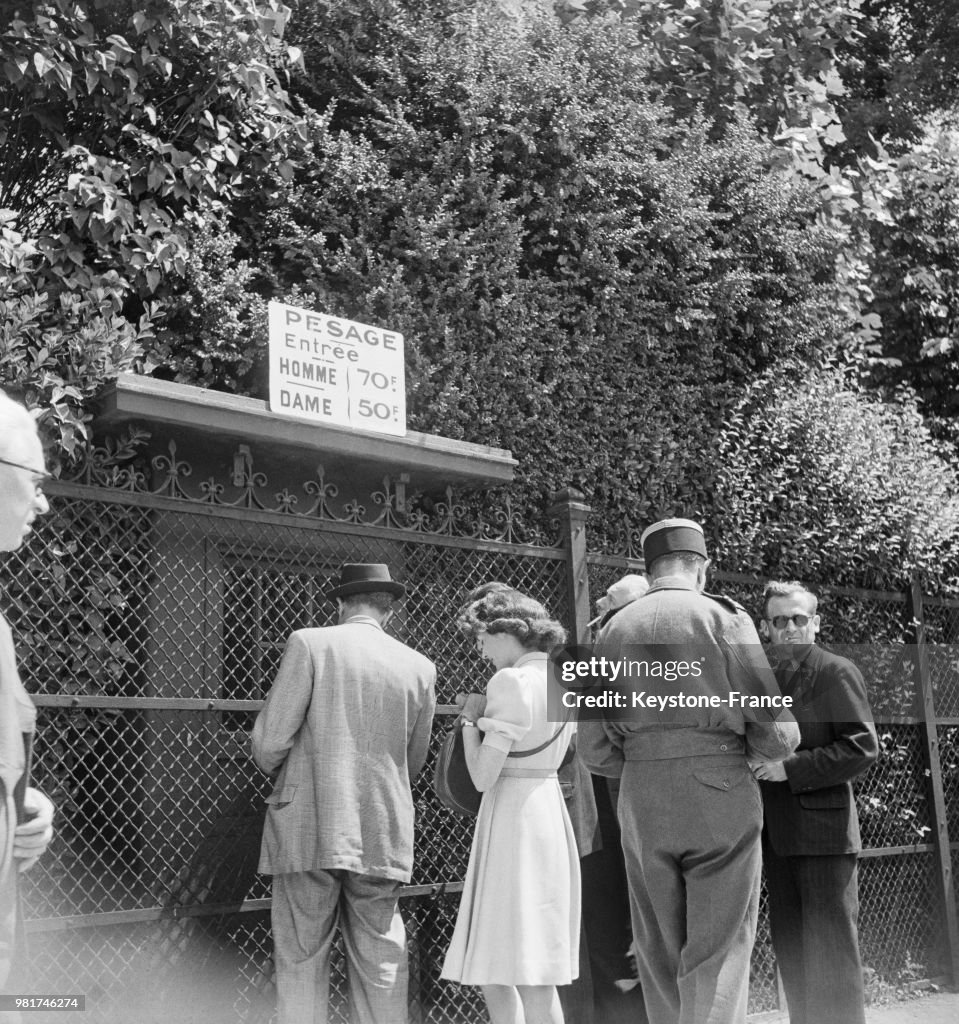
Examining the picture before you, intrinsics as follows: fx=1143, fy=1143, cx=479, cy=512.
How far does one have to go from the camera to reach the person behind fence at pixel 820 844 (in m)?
4.68

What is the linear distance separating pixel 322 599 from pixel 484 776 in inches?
61.8

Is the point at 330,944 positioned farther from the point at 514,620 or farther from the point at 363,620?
the point at 514,620

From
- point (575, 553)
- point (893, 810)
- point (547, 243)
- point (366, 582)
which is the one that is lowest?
point (893, 810)

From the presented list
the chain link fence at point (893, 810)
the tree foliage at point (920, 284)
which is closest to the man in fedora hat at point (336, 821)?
the chain link fence at point (893, 810)

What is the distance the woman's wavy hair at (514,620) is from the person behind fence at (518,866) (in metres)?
0.04

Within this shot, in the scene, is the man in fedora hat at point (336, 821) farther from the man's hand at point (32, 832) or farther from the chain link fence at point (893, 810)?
the chain link fence at point (893, 810)

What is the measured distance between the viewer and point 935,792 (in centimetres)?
739

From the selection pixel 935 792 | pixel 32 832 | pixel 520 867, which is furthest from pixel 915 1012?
pixel 32 832

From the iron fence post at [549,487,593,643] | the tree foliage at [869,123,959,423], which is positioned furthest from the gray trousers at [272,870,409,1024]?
the tree foliage at [869,123,959,423]

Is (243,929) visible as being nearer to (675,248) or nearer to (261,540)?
(261,540)

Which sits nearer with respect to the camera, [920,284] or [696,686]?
[696,686]

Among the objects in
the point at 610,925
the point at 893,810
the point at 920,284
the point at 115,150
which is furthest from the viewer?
the point at 920,284

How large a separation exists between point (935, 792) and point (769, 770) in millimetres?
3563

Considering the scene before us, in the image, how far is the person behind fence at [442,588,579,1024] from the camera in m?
4.36
